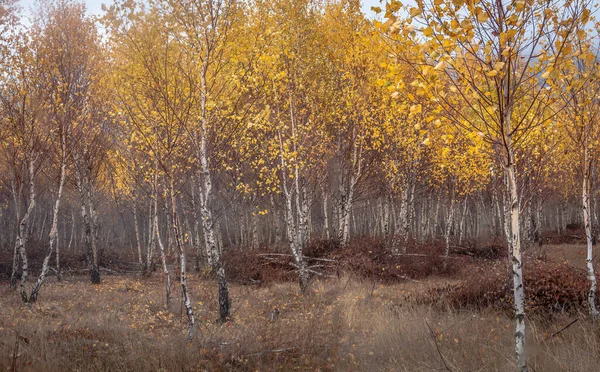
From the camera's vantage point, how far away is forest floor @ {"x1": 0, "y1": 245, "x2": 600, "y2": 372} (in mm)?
5418

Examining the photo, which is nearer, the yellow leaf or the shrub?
the yellow leaf

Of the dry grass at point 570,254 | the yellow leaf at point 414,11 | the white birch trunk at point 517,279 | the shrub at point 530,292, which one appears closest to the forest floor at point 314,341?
the shrub at point 530,292

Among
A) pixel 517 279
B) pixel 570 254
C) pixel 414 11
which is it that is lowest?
pixel 570 254

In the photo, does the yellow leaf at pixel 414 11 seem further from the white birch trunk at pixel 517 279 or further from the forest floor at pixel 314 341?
the forest floor at pixel 314 341

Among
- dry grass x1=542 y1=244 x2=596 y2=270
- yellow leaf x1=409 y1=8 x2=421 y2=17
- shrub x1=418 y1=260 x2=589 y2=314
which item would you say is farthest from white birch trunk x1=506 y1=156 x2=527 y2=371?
dry grass x1=542 y1=244 x2=596 y2=270

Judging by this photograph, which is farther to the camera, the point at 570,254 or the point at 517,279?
the point at 570,254

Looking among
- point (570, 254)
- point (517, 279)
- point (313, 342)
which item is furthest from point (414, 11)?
point (570, 254)

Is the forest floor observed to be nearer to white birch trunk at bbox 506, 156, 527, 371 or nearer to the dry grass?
white birch trunk at bbox 506, 156, 527, 371

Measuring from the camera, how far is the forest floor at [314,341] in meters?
5.42

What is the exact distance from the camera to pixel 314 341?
261 inches

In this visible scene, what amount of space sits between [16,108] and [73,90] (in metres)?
1.59

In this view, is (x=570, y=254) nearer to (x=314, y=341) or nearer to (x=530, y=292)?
(x=530, y=292)

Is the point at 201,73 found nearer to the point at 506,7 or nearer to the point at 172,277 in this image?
the point at 506,7

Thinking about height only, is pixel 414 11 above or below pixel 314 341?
above
